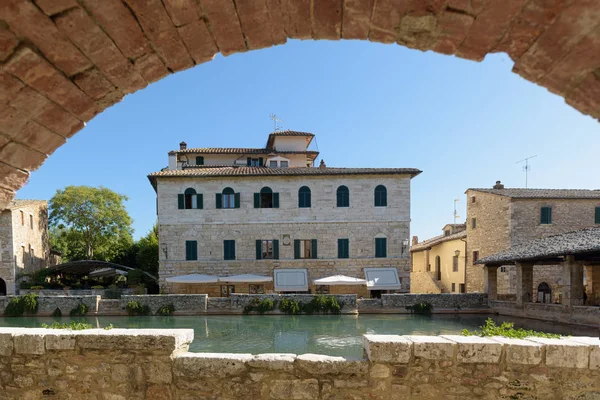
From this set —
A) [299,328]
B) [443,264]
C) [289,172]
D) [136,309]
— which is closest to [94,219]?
[136,309]

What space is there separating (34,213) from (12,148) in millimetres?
28811

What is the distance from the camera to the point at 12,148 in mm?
1882

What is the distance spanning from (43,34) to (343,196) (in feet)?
63.1

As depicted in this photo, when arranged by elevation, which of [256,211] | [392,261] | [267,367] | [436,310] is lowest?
[436,310]

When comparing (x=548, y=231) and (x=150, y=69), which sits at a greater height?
(x=150, y=69)

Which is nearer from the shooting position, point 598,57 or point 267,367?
point 598,57

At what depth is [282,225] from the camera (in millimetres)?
20266

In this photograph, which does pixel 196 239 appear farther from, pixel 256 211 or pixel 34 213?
pixel 34 213

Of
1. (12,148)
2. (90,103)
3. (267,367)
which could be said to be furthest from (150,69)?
(267,367)

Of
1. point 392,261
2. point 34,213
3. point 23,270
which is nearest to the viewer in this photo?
point 392,261

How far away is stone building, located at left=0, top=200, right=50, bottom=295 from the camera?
68.9 feet

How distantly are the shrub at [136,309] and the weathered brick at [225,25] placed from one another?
1672 centimetres

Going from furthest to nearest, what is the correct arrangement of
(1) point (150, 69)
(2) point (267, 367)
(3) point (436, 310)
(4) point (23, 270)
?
(4) point (23, 270), (3) point (436, 310), (2) point (267, 367), (1) point (150, 69)

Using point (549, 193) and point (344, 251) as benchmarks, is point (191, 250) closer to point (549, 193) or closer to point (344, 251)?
point (344, 251)
